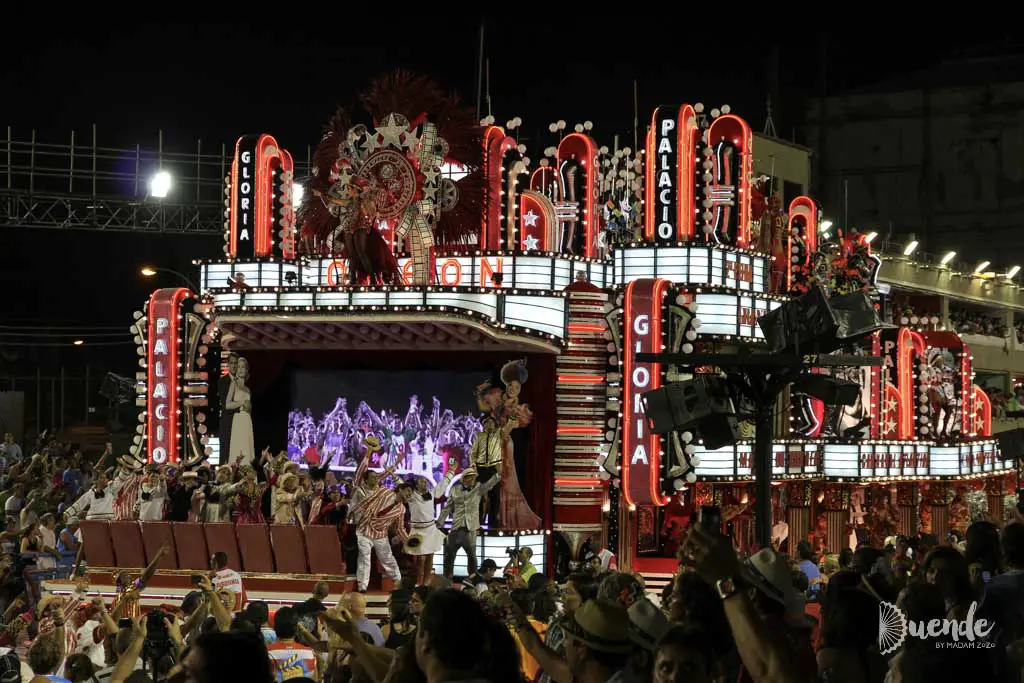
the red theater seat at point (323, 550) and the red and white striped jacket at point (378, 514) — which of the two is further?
the red and white striped jacket at point (378, 514)

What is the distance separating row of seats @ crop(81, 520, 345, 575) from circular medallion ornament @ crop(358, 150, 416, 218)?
661cm

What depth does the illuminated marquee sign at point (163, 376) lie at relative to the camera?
31.7m

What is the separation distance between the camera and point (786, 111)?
5981cm

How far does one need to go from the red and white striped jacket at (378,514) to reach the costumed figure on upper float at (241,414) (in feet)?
17.1

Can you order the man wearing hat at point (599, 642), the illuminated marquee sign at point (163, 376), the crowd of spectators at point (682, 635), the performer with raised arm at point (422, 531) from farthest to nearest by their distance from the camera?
1. the illuminated marquee sign at point (163, 376)
2. the performer with raised arm at point (422, 531)
3. the man wearing hat at point (599, 642)
4. the crowd of spectators at point (682, 635)

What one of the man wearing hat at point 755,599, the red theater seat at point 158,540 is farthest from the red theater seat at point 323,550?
the man wearing hat at point 755,599

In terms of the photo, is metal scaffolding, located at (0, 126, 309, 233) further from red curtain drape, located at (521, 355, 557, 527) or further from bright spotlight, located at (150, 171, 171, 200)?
red curtain drape, located at (521, 355, 557, 527)

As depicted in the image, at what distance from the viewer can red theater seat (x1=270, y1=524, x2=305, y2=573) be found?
24.1 meters

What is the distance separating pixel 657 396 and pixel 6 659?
6415 mm

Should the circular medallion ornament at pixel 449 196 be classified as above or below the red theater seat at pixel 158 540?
above

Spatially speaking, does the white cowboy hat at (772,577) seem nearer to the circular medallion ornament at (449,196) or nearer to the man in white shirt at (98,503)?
the man in white shirt at (98,503)

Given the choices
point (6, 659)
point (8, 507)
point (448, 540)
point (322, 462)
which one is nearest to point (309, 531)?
point (448, 540)

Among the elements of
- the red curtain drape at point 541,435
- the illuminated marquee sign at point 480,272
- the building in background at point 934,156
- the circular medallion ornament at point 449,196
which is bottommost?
the red curtain drape at point 541,435

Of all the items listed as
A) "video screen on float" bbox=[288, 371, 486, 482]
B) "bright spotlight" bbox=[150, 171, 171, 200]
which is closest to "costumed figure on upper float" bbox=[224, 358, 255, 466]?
"video screen on float" bbox=[288, 371, 486, 482]
